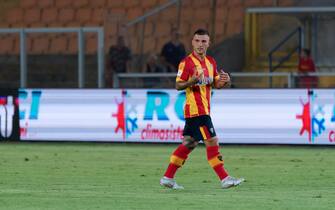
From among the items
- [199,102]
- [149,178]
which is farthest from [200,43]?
[149,178]

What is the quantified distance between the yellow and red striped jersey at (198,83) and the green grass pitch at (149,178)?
0.94m

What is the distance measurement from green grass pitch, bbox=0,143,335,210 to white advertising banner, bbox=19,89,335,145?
0.26m

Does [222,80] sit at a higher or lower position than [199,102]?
higher

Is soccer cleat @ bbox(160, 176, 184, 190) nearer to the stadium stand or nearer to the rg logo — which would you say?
the rg logo

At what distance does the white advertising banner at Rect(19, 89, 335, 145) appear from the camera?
20.4 metres

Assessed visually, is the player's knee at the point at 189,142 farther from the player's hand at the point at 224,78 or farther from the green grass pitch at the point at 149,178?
the player's hand at the point at 224,78

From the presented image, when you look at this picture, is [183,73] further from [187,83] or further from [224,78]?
[224,78]

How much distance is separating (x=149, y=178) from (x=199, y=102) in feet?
5.90

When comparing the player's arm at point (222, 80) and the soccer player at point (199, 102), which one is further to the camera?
the player's arm at point (222, 80)

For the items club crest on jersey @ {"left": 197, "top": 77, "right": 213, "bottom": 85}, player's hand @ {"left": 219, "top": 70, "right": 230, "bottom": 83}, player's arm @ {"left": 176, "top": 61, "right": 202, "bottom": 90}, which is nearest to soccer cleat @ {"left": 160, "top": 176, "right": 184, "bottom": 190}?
player's arm @ {"left": 176, "top": 61, "right": 202, "bottom": 90}

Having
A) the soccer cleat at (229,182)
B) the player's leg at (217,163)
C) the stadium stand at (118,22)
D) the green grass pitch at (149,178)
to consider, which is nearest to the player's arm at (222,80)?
the player's leg at (217,163)

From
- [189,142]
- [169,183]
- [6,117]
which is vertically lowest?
[169,183]

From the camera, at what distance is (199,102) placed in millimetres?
13055

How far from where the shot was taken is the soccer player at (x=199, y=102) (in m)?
12.9
